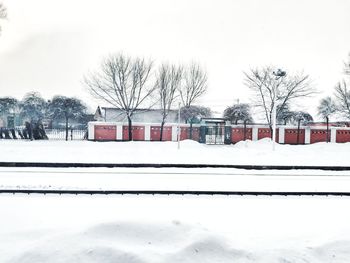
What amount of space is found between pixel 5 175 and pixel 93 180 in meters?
3.64

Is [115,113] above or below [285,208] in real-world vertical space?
above

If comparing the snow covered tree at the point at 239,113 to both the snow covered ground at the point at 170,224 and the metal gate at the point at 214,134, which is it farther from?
the snow covered ground at the point at 170,224

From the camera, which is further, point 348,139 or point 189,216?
point 348,139

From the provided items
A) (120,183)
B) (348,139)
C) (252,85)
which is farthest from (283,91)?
(120,183)

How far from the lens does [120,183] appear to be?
1004cm

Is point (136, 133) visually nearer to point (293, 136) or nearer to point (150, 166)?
point (293, 136)

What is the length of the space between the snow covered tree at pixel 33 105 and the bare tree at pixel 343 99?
1755 inches

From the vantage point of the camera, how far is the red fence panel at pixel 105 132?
34688mm

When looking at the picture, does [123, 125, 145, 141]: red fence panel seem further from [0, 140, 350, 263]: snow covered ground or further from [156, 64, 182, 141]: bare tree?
[0, 140, 350, 263]: snow covered ground

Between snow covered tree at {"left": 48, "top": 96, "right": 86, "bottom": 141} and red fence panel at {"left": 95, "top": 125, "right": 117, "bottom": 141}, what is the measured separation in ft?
28.1

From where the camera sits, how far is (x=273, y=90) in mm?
39375

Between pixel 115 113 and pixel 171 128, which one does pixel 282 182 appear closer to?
pixel 171 128

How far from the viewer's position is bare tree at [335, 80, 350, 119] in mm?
39013

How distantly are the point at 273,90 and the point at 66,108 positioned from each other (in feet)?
94.6
